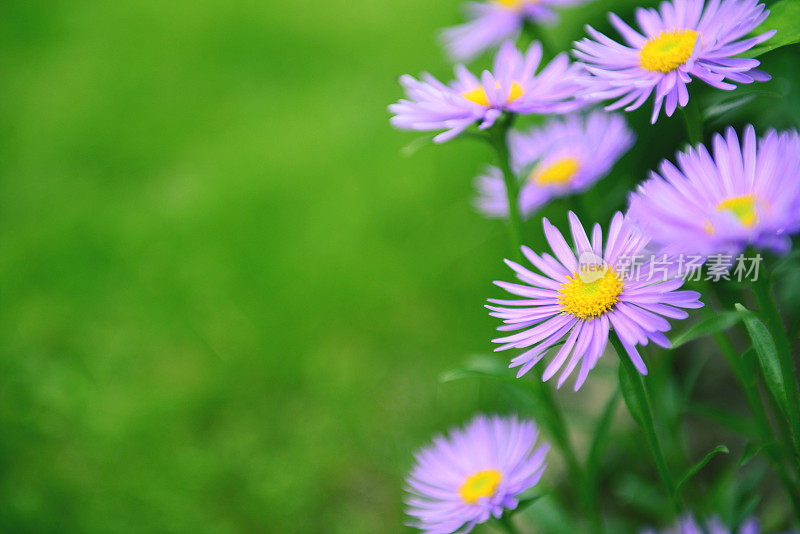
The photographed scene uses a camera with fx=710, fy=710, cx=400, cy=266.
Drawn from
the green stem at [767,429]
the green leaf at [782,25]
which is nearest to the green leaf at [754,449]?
the green stem at [767,429]

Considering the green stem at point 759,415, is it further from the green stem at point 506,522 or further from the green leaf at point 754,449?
the green stem at point 506,522

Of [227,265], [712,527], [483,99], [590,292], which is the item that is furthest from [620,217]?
[227,265]

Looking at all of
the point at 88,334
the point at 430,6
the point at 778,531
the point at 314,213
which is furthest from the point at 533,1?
the point at 430,6

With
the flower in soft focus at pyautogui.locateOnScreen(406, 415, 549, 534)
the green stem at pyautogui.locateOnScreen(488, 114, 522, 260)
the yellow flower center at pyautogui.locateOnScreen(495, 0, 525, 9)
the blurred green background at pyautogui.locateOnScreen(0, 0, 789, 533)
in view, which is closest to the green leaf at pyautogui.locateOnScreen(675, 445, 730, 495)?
the flower in soft focus at pyautogui.locateOnScreen(406, 415, 549, 534)

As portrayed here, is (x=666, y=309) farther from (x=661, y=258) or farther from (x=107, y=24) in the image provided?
(x=107, y=24)

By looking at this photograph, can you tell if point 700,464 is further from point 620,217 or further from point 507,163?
point 507,163

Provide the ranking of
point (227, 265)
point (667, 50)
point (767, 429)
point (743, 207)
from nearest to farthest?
point (743, 207) → point (667, 50) → point (767, 429) → point (227, 265)

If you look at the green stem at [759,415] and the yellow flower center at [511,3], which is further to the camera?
the yellow flower center at [511,3]
